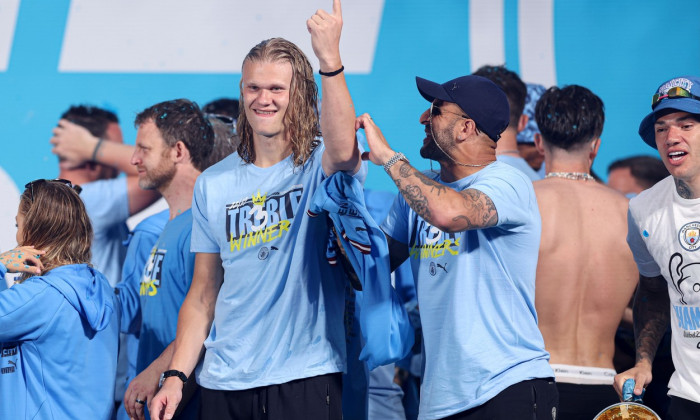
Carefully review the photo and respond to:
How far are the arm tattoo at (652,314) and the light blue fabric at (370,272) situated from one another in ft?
3.00

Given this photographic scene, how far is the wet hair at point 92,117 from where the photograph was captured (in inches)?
180

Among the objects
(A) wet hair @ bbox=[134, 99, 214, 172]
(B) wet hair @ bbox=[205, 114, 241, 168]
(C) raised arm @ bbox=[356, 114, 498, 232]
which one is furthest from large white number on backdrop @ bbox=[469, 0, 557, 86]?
(C) raised arm @ bbox=[356, 114, 498, 232]

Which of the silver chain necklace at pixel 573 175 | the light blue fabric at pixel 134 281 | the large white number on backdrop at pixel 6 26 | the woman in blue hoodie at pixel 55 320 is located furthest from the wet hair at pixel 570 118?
the large white number on backdrop at pixel 6 26

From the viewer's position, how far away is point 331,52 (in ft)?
7.30

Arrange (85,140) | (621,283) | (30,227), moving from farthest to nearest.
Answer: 1. (85,140)
2. (621,283)
3. (30,227)

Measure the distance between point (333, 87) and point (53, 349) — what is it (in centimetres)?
143

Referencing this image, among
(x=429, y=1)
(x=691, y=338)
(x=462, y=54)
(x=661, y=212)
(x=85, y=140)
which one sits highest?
(x=429, y=1)

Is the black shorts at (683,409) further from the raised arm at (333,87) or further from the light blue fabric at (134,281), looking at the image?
the light blue fabric at (134,281)

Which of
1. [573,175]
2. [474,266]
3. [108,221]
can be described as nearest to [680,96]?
[573,175]

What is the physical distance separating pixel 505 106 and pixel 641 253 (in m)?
0.79

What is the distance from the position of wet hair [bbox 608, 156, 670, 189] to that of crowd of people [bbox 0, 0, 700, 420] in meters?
1.37

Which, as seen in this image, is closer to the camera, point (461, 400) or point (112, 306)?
point (461, 400)

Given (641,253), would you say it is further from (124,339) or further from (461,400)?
(124,339)

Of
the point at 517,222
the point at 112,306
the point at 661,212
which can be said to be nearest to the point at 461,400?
the point at 517,222
